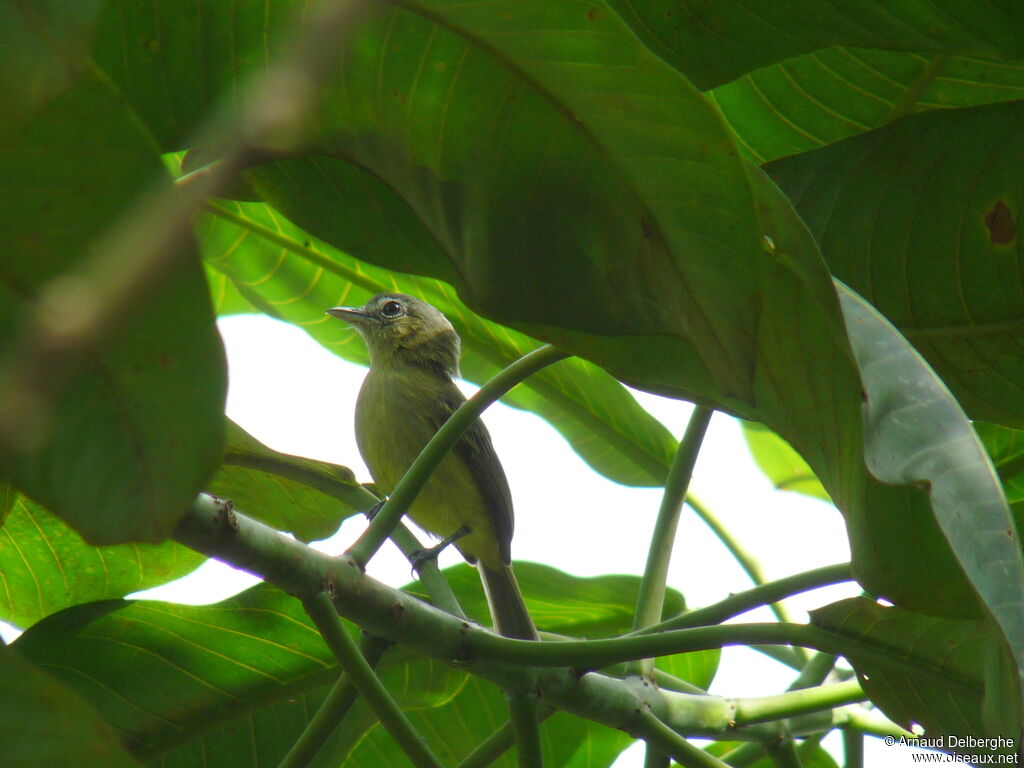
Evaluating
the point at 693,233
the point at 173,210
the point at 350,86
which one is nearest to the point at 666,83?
the point at 693,233

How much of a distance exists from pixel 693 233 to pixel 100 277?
650mm

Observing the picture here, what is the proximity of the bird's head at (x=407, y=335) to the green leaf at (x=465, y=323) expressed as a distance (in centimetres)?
112

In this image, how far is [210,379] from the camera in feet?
2.81

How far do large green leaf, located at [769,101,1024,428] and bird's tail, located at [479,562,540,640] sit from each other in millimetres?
1179

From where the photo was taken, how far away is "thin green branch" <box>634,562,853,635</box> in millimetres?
1560

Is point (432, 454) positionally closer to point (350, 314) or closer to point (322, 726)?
point (322, 726)

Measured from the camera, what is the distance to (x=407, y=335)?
184 inches

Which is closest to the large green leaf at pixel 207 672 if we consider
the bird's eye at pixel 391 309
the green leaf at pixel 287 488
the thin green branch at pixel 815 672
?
the green leaf at pixel 287 488

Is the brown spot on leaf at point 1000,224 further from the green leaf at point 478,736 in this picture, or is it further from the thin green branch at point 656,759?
the green leaf at point 478,736

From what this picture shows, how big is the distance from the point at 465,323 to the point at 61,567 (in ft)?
3.98

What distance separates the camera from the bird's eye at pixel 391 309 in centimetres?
446

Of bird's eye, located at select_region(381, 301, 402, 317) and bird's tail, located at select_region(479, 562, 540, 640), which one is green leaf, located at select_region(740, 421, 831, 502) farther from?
bird's eye, located at select_region(381, 301, 402, 317)

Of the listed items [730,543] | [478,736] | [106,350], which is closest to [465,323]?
[730,543]

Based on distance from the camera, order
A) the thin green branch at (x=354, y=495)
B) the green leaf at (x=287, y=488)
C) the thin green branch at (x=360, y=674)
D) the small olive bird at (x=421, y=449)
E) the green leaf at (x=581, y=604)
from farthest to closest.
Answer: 1. the small olive bird at (x=421, y=449)
2. the green leaf at (x=581, y=604)
3. the green leaf at (x=287, y=488)
4. the thin green branch at (x=354, y=495)
5. the thin green branch at (x=360, y=674)
